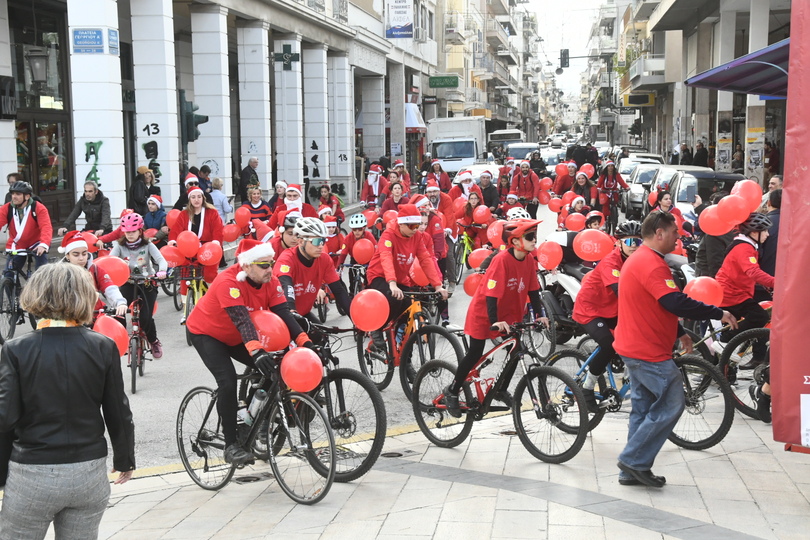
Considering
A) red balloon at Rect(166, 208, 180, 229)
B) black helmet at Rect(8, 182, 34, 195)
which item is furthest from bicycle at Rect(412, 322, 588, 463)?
black helmet at Rect(8, 182, 34, 195)

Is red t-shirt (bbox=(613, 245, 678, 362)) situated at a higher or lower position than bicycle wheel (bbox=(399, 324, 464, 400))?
higher

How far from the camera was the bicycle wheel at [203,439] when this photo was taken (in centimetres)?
659

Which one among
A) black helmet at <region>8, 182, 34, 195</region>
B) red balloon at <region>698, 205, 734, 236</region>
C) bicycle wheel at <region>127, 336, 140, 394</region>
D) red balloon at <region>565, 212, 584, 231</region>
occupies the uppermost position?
black helmet at <region>8, 182, 34, 195</region>

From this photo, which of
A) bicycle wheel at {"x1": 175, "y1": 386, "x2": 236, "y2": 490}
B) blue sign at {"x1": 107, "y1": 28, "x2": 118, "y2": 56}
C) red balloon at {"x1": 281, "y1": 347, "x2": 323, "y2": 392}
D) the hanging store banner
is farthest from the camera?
the hanging store banner

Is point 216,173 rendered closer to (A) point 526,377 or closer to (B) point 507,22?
(A) point 526,377

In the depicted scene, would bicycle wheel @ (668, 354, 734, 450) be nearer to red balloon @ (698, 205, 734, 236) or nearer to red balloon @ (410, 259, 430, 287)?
red balloon @ (698, 205, 734, 236)

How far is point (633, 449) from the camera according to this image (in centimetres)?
621

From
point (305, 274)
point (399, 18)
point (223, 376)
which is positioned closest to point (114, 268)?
point (305, 274)

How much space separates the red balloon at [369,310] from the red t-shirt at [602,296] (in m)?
1.51

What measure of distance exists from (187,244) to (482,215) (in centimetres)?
579

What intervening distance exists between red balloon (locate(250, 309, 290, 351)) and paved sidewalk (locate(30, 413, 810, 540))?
1.00 m

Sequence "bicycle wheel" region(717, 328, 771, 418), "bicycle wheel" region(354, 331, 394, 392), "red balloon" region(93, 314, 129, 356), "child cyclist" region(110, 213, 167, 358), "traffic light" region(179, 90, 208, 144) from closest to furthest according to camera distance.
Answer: "red balloon" region(93, 314, 129, 356) < "bicycle wheel" region(717, 328, 771, 418) < "bicycle wheel" region(354, 331, 394, 392) < "child cyclist" region(110, 213, 167, 358) < "traffic light" region(179, 90, 208, 144)

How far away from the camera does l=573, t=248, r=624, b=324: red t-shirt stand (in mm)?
7594

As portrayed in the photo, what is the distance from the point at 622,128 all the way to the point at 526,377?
311 feet
